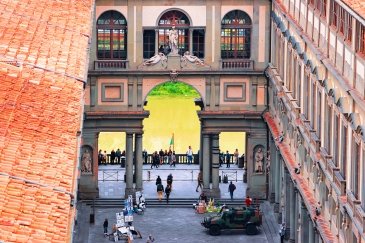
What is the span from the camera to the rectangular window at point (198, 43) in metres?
90.2

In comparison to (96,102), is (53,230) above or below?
below

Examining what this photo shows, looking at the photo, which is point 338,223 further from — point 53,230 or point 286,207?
point 53,230

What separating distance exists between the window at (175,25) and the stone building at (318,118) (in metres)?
5.78

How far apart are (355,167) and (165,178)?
43126 millimetres

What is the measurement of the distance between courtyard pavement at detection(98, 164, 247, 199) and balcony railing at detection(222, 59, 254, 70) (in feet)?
27.6

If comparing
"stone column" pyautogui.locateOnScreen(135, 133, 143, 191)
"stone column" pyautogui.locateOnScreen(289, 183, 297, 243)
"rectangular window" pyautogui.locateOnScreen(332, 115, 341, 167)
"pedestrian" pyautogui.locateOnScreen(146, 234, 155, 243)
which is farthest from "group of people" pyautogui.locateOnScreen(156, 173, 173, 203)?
"rectangular window" pyautogui.locateOnScreen(332, 115, 341, 167)

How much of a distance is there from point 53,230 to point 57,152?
7494 millimetres

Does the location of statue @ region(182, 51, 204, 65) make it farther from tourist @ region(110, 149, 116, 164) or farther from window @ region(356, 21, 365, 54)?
window @ region(356, 21, 365, 54)

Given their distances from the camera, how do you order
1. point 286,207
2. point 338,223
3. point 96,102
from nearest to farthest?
point 338,223
point 286,207
point 96,102

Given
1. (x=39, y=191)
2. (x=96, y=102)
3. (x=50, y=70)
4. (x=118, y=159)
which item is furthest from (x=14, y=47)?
(x=118, y=159)

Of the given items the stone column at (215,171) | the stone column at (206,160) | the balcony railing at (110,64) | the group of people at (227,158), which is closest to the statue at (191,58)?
the balcony railing at (110,64)

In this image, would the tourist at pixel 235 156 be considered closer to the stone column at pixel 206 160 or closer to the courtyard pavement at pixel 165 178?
the courtyard pavement at pixel 165 178

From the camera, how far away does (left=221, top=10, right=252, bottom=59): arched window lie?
294 ft

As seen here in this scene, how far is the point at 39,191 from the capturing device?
115 ft
